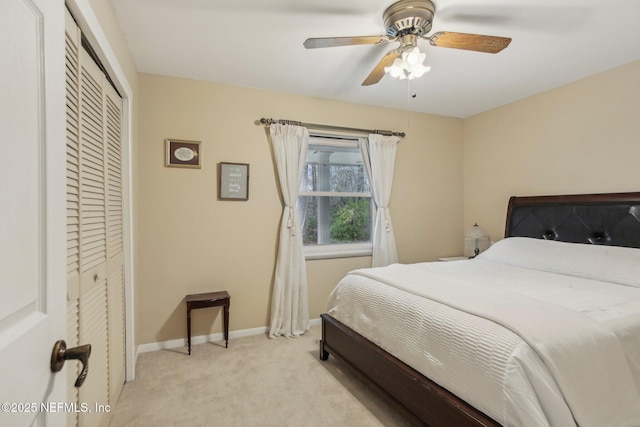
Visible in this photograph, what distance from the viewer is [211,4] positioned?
1.88 meters

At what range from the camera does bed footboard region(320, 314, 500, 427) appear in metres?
1.39

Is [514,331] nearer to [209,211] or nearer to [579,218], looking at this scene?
[579,218]

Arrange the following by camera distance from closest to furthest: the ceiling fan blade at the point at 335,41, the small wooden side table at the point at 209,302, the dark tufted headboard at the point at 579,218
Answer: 1. the ceiling fan blade at the point at 335,41
2. the dark tufted headboard at the point at 579,218
3. the small wooden side table at the point at 209,302

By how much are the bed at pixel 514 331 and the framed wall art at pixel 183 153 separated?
1.79 metres

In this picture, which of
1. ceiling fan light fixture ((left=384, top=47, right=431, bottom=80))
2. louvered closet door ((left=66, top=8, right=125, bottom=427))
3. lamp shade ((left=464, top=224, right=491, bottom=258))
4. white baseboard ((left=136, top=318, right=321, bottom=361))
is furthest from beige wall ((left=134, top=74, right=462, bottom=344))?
ceiling fan light fixture ((left=384, top=47, right=431, bottom=80))

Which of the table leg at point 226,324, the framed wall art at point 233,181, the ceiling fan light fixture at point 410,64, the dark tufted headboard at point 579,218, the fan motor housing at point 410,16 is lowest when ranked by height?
the table leg at point 226,324

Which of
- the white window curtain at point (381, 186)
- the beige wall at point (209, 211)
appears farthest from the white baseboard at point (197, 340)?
the white window curtain at point (381, 186)

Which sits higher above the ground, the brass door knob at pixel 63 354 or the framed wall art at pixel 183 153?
the framed wall art at pixel 183 153

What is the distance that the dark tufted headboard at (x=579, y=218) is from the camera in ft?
8.39

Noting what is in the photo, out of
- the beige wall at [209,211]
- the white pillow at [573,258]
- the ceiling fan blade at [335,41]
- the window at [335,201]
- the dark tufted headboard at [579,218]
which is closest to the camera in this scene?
the ceiling fan blade at [335,41]

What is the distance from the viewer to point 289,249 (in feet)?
10.4

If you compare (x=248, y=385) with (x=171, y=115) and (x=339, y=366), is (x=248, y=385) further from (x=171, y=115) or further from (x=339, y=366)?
(x=171, y=115)

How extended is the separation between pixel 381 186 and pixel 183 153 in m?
2.14

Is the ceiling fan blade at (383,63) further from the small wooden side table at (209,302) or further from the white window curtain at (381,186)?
the small wooden side table at (209,302)
